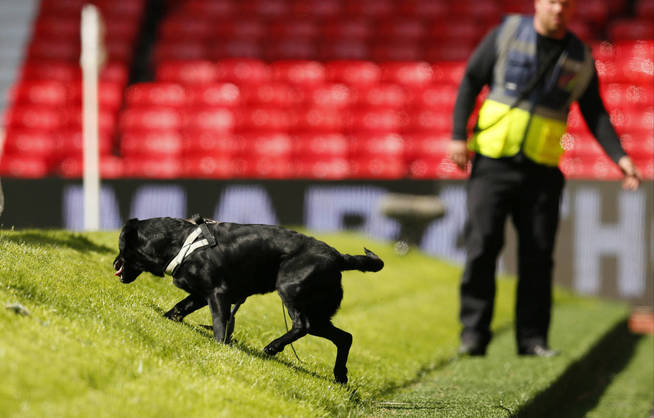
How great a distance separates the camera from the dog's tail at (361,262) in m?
3.16

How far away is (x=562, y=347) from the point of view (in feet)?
19.4

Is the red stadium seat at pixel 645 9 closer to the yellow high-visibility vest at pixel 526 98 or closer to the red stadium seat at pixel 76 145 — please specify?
the red stadium seat at pixel 76 145

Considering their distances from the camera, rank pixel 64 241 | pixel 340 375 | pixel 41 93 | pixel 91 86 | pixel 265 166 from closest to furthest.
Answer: pixel 340 375
pixel 64 241
pixel 91 86
pixel 265 166
pixel 41 93

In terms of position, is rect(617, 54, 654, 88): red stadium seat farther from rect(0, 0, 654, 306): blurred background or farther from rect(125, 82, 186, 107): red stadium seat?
rect(125, 82, 186, 107): red stadium seat

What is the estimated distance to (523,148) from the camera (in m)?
5.18

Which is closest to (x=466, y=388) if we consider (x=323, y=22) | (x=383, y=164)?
(x=383, y=164)

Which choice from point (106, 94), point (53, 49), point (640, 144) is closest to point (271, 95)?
point (106, 94)

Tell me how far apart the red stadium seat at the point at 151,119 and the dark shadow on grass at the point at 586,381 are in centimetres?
597

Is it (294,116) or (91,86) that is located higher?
(91,86)

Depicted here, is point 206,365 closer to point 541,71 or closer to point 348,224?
point 541,71

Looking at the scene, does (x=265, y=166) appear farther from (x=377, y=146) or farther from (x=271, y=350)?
(x=271, y=350)

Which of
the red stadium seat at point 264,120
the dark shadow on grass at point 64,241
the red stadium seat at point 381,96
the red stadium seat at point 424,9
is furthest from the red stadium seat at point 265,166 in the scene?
the dark shadow on grass at point 64,241

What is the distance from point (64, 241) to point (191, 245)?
3.89ft

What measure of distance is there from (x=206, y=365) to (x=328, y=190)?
6877 mm
